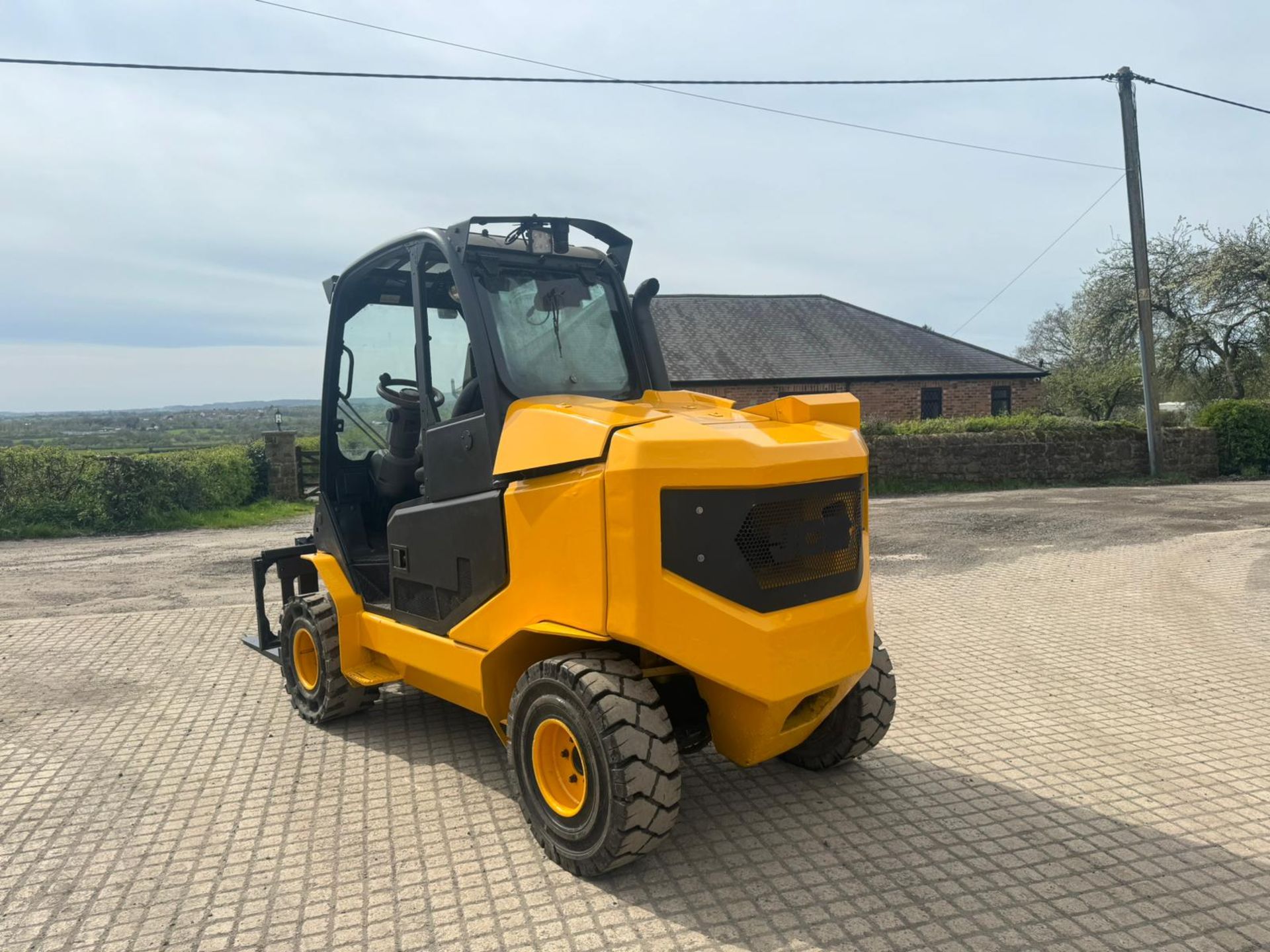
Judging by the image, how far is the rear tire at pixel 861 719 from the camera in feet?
14.0

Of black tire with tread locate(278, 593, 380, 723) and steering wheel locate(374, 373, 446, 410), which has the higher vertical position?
steering wheel locate(374, 373, 446, 410)

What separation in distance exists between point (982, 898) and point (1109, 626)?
5053 millimetres

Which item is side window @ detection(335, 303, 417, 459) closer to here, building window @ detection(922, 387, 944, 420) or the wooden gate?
the wooden gate

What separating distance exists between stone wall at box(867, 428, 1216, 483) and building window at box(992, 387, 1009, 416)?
299 inches

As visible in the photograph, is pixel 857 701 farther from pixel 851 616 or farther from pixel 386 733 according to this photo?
pixel 386 733

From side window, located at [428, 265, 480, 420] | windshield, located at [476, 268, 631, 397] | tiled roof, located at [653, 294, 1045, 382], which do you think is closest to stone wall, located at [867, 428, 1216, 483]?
tiled roof, located at [653, 294, 1045, 382]

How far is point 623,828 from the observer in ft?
10.9

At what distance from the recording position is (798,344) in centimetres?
2875

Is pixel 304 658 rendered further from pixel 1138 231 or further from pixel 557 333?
pixel 1138 231

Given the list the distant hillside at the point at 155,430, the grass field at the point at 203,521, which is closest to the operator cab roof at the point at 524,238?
the distant hillside at the point at 155,430

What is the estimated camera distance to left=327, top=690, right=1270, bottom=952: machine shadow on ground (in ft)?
10.3

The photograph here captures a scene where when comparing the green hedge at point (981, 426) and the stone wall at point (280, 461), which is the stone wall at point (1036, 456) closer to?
the green hedge at point (981, 426)

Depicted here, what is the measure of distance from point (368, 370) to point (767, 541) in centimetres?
291

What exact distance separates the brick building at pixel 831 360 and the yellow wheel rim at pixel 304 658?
20.5 metres
